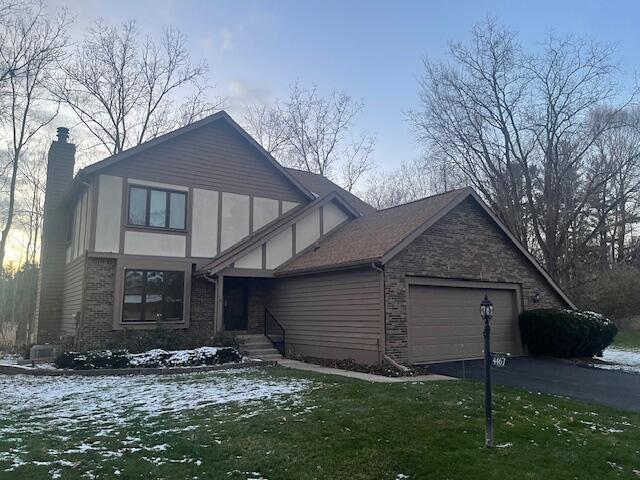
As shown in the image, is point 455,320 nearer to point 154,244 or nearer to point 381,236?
point 381,236

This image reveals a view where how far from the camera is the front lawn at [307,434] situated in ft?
17.0

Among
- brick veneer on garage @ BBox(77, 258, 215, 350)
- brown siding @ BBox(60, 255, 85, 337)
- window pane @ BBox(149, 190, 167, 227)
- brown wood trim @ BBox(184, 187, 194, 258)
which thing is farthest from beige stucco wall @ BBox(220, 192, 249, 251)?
brown siding @ BBox(60, 255, 85, 337)

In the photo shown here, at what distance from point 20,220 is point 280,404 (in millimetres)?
34274

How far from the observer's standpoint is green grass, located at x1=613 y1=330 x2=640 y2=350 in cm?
2161

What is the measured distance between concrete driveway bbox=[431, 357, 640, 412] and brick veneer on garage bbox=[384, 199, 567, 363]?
1.77 metres

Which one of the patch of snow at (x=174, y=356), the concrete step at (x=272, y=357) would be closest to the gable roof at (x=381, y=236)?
the concrete step at (x=272, y=357)

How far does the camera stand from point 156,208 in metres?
16.8

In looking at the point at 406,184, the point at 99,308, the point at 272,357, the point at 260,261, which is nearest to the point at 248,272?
the point at 260,261

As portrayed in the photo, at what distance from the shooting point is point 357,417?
7.04 m

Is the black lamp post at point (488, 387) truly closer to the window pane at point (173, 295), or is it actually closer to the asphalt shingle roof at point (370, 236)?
the asphalt shingle roof at point (370, 236)

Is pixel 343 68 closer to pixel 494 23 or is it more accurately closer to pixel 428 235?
pixel 428 235

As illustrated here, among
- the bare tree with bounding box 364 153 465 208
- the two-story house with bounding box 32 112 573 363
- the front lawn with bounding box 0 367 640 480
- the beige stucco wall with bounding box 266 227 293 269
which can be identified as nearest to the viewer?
the front lawn with bounding box 0 367 640 480

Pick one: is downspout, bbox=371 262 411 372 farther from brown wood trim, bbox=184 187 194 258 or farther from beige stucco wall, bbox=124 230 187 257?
beige stucco wall, bbox=124 230 187 257

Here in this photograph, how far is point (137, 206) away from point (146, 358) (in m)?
5.66
